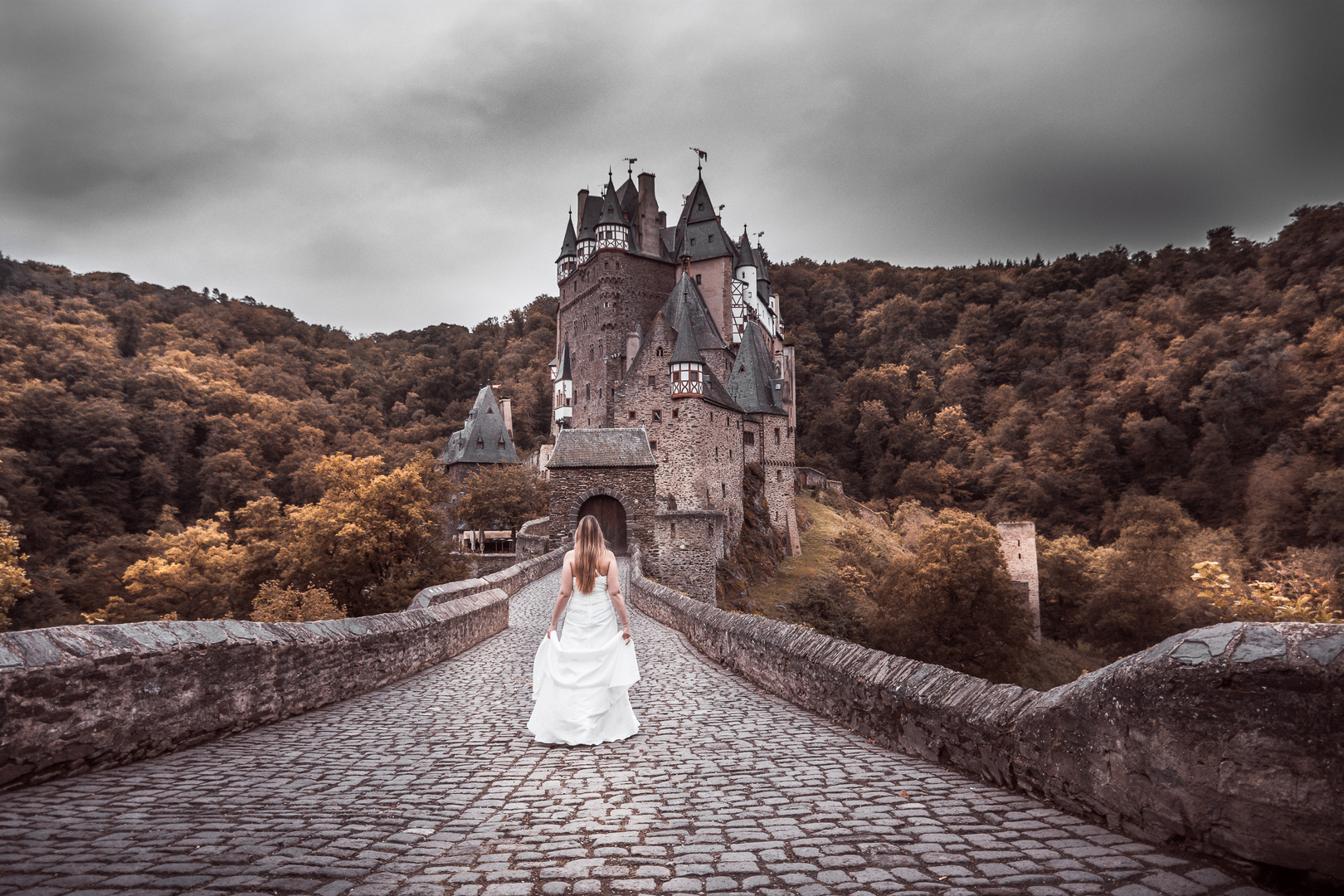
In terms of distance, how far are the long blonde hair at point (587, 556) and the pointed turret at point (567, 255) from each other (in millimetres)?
55738

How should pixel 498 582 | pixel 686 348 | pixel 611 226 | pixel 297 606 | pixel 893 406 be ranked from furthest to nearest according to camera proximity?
pixel 893 406, pixel 611 226, pixel 686 348, pixel 297 606, pixel 498 582

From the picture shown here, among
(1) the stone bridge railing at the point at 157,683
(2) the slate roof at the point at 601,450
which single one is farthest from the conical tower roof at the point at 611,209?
(1) the stone bridge railing at the point at 157,683

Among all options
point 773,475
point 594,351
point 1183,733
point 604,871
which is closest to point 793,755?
point 604,871

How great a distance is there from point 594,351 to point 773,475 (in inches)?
688

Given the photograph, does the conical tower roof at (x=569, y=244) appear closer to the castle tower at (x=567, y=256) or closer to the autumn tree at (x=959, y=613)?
the castle tower at (x=567, y=256)

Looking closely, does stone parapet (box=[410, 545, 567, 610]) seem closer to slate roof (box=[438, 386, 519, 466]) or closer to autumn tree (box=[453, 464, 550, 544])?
autumn tree (box=[453, 464, 550, 544])

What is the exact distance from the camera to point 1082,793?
3.48 m

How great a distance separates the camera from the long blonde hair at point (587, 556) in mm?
6055

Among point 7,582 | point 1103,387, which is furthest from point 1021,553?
point 7,582

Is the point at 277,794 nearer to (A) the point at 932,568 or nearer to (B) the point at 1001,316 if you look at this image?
(A) the point at 932,568

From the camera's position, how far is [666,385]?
1487 inches

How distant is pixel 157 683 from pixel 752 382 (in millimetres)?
40394

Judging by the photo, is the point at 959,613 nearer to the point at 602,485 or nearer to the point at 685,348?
the point at 602,485

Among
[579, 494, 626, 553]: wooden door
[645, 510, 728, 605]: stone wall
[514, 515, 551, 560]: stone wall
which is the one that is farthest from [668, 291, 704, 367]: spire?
[514, 515, 551, 560]: stone wall
